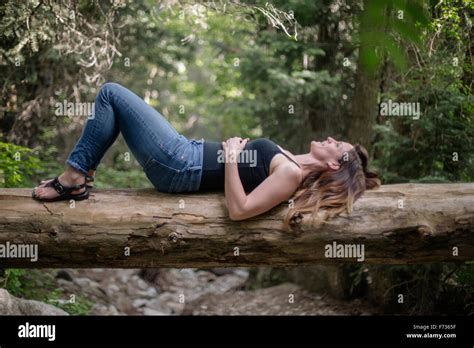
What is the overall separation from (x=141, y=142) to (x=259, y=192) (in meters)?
1.01

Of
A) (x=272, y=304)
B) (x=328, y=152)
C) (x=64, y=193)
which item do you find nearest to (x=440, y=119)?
(x=328, y=152)

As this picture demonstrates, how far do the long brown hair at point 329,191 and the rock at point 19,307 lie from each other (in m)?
2.47

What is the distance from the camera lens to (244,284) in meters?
9.10

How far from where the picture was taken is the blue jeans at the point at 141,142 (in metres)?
4.10

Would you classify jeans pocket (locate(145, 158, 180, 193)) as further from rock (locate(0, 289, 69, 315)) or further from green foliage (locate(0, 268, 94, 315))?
green foliage (locate(0, 268, 94, 315))

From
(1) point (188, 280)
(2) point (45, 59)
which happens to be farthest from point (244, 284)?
(2) point (45, 59)

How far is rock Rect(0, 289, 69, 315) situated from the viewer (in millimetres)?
4547

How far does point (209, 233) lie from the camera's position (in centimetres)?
404

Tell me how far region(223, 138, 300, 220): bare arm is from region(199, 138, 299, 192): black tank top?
0.13 meters
